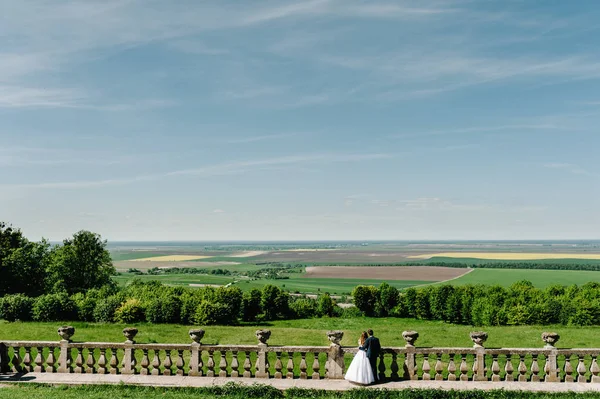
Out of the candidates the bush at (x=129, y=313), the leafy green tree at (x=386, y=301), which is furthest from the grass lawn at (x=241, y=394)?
the leafy green tree at (x=386, y=301)

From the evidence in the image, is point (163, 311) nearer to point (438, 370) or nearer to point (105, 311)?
point (105, 311)

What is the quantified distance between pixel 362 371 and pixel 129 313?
87.6 feet

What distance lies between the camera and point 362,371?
15891 mm

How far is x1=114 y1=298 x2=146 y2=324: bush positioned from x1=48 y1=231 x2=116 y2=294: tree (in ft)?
66.1

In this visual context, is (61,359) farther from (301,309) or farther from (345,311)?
(345,311)

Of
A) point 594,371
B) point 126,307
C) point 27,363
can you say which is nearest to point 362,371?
point 594,371

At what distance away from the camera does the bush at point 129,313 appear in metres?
36.8

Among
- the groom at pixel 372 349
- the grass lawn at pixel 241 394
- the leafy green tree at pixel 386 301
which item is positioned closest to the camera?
the grass lawn at pixel 241 394

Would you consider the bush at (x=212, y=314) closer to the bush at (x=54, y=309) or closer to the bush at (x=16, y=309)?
the bush at (x=54, y=309)

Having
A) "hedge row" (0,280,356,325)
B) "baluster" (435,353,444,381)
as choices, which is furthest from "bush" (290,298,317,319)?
"baluster" (435,353,444,381)

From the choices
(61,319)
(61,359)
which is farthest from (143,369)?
(61,319)

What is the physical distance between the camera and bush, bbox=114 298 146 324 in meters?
36.8

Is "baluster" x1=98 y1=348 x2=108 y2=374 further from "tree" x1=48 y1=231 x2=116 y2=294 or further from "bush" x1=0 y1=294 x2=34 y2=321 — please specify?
"tree" x1=48 y1=231 x2=116 y2=294

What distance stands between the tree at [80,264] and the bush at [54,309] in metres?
18.0
